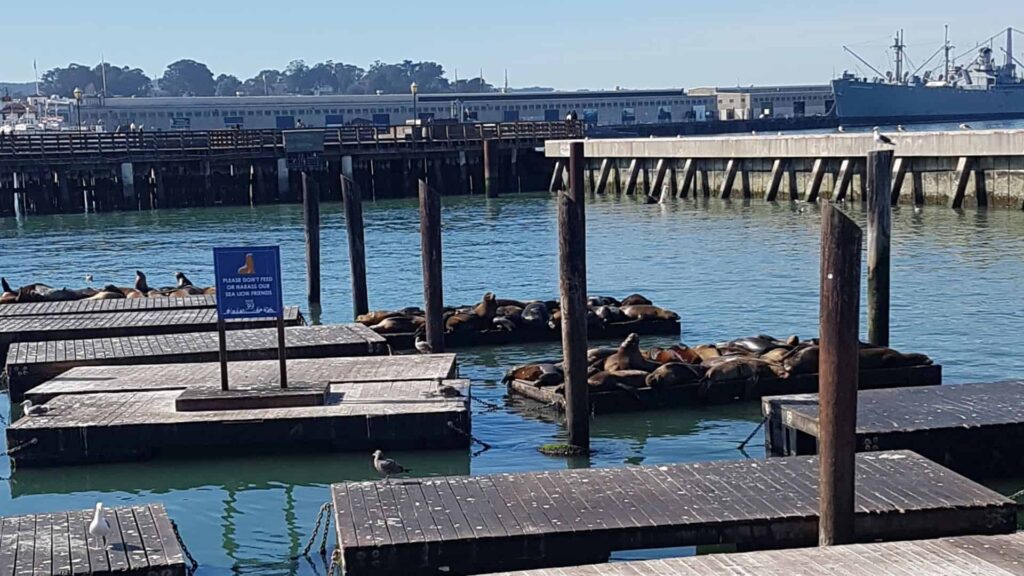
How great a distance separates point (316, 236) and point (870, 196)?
10162 mm

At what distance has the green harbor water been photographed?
482 inches

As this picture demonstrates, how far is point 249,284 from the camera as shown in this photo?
13.2 meters

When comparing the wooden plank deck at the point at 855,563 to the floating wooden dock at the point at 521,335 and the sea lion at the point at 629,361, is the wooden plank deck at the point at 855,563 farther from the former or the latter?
the floating wooden dock at the point at 521,335

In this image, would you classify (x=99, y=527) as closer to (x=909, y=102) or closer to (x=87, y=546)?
(x=87, y=546)

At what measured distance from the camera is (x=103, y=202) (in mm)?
49875

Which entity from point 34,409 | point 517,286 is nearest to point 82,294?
point 517,286

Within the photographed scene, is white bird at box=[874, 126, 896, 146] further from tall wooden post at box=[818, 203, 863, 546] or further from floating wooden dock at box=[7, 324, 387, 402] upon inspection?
tall wooden post at box=[818, 203, 863, 546]

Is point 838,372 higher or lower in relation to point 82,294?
higher

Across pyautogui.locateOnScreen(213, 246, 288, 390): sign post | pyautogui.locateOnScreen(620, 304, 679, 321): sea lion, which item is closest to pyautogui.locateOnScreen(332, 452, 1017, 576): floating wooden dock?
pyautogui.locateOnScreen(213, 246, 288, 390): sign post

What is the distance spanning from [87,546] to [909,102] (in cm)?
10942


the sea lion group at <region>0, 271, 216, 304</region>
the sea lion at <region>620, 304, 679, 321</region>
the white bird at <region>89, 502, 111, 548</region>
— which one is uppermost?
the white bird at <region>89, 502, 111, 548</region>

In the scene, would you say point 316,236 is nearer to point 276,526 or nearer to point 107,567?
point 276,526

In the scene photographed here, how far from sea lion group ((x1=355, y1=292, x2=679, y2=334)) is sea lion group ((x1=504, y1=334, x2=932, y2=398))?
3265mm

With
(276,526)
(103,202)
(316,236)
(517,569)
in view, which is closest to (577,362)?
(276,526)
